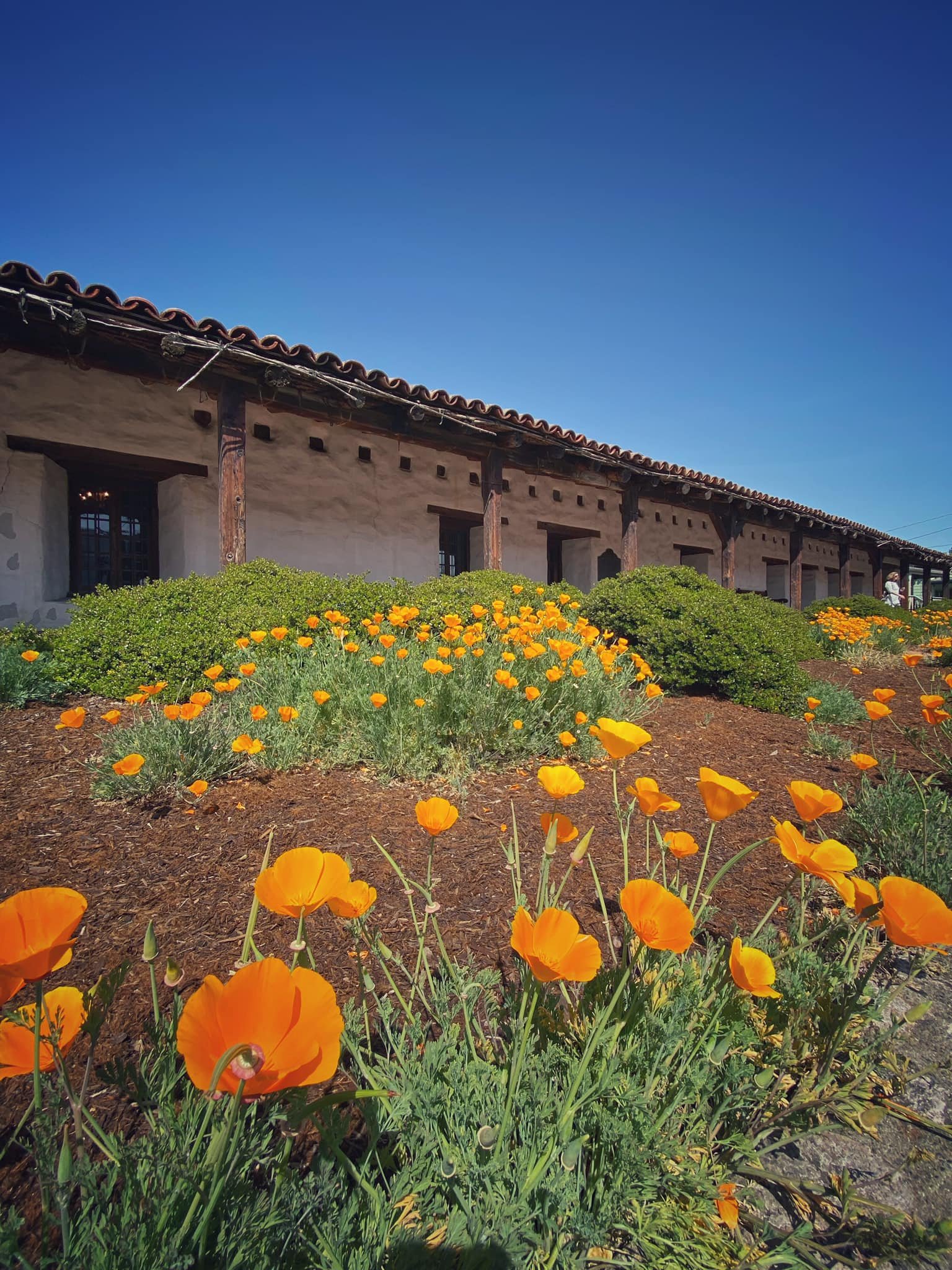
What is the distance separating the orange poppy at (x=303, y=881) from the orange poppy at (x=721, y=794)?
2.12 ft

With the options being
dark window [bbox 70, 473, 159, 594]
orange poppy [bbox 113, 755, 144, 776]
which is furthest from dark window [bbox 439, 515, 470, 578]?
orange poppy [bbox 113, 755, 144, 776]

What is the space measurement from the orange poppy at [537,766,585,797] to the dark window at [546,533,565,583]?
12.1 metres

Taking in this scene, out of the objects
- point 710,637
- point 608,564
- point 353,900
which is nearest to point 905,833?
point 353,900

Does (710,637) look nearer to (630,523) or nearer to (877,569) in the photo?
(630,523)

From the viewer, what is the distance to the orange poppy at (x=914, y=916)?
3.03ft

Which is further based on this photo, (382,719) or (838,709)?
(838,709)

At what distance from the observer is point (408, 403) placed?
7570 mm

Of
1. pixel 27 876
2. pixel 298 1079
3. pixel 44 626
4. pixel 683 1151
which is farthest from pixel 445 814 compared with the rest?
pixel 44 626

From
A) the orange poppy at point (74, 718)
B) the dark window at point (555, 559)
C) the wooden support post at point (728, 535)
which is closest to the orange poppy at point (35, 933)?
the orange poppy at point (74, 718)

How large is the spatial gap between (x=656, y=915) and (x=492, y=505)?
849 cm

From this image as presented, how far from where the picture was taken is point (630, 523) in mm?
11305

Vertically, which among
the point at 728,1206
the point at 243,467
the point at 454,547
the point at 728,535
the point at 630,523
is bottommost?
the point at 728,1206

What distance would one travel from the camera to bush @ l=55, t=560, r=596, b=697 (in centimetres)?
472

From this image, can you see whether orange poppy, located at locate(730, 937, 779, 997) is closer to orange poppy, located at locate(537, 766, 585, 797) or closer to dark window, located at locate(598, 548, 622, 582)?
orange poppy, located at locate(537, 766, 585, 797)
